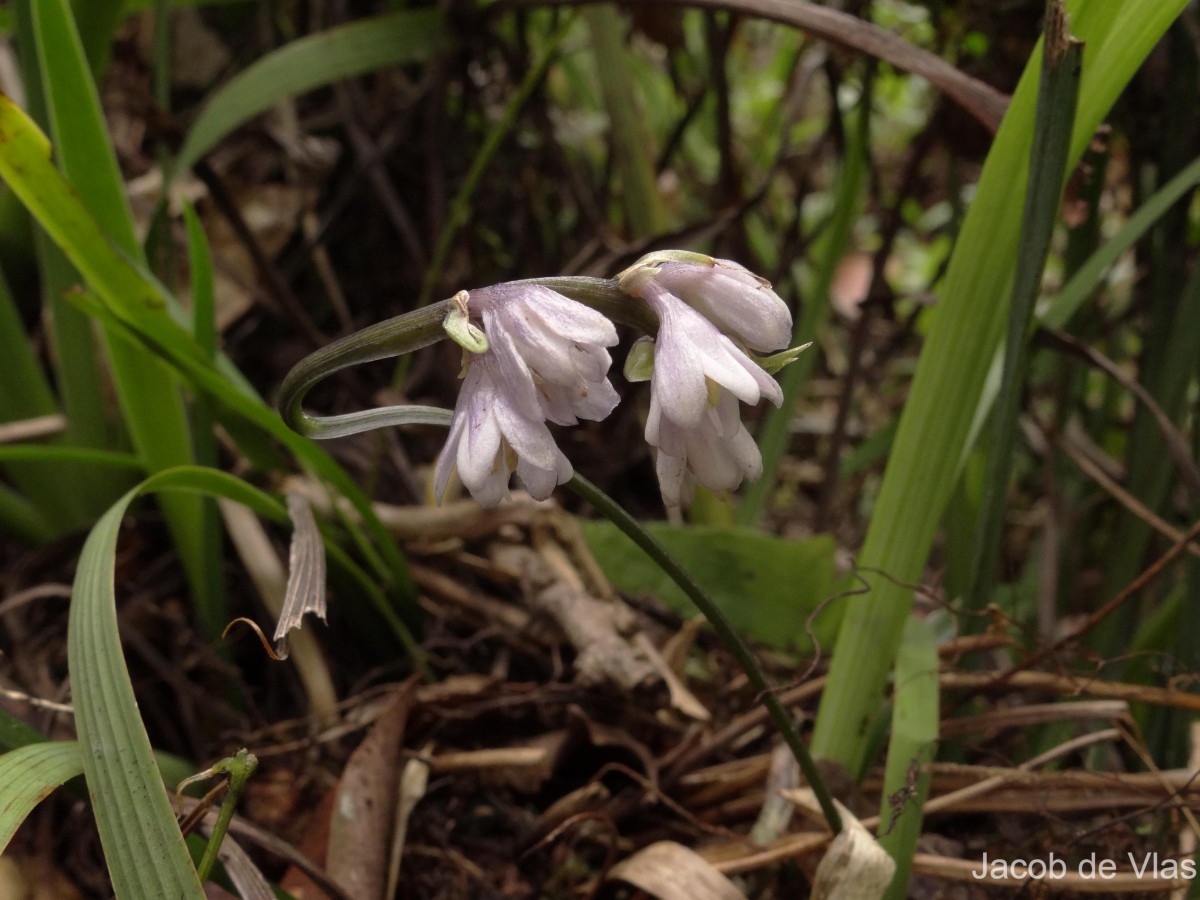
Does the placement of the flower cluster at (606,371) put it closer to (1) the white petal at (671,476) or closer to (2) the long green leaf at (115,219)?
(1) the white petal at (671,476)

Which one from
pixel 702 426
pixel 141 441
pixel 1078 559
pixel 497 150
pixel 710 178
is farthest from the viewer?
pixel 710 178

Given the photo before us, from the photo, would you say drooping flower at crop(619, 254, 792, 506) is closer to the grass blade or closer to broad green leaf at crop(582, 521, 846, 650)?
the grass blade

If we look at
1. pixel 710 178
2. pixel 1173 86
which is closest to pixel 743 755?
pixel 1173 86

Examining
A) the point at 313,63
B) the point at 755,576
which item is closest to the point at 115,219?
the point at 313,63

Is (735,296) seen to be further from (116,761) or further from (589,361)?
(116,761)

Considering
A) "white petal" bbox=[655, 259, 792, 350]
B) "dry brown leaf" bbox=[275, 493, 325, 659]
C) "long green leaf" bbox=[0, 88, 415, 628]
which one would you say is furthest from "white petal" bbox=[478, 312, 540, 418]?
"long green leaf" bbox=[0, 88, 415, 628]

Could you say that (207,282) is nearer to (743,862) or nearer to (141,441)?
(141,441)

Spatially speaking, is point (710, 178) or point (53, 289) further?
point (710, 178)
